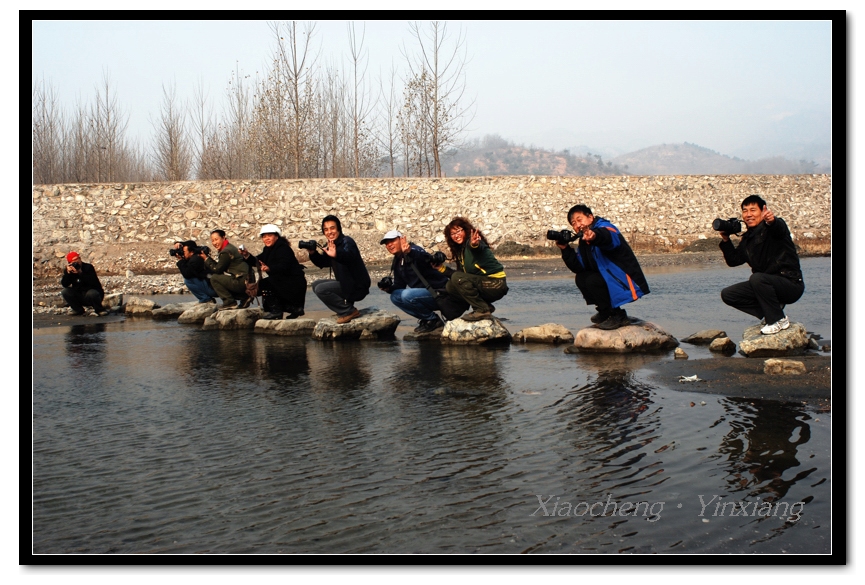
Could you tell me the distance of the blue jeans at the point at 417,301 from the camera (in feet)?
32.5

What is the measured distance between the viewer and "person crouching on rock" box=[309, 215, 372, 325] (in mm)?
10016

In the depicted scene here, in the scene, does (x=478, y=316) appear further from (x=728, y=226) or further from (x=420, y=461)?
(x=420, y=461)

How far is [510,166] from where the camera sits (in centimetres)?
12344

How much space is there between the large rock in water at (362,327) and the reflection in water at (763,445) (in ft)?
17.3

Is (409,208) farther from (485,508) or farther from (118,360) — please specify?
(485,508)

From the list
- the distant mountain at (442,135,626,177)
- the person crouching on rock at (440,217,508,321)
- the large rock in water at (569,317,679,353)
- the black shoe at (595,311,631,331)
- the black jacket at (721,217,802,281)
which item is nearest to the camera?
the black jacket at (721,217,802,281)

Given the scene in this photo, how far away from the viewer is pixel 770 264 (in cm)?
793

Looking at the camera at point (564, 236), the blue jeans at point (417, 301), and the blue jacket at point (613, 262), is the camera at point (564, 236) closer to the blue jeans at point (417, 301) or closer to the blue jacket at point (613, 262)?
the blue jacket at point (613, 262)

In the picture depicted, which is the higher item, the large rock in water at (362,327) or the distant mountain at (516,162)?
the distant mountain at (516,162)

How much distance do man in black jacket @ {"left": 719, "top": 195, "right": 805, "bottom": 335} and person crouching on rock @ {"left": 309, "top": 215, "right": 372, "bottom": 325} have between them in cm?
451

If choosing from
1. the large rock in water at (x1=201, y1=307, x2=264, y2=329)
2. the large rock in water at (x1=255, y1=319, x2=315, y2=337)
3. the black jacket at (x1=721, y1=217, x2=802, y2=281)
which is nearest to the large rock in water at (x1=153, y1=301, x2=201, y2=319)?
the large rock in water at (x1=201, y1=307, x2=264, y2=329)

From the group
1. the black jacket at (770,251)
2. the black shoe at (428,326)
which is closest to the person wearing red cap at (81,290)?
the black shoe at (428,326)

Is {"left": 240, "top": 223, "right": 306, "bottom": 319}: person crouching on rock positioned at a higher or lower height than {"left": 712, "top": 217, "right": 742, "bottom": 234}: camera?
lower

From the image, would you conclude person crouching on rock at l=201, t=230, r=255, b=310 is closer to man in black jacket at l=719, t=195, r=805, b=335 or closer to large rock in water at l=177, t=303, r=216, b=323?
large rock in water at l=177, t=303, r=216, b=323
